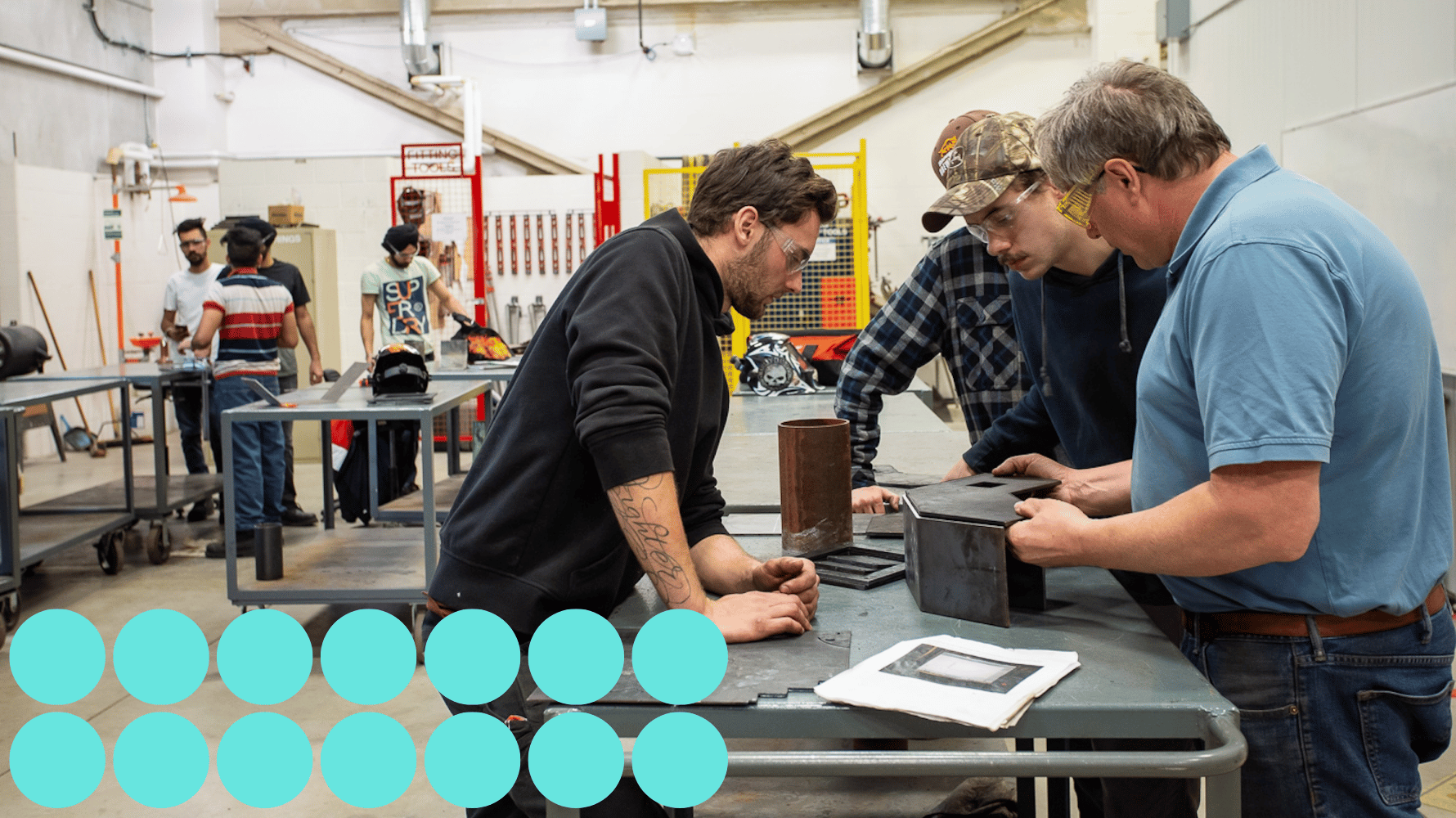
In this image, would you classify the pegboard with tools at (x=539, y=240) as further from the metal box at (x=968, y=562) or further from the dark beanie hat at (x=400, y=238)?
the metal box at (x=968, y=562)

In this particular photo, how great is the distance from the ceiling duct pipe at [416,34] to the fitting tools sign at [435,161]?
88cm

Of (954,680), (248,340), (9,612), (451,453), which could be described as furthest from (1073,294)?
(451,453)

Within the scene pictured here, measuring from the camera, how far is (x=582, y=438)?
131 cm

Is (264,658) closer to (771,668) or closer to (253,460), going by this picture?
(771,668)

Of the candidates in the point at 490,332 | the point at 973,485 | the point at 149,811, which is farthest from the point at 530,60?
the point at 973,485

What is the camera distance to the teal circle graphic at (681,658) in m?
1.12

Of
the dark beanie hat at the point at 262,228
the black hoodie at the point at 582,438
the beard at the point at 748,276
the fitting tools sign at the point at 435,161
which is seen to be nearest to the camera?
the black hoodie at the point at 582,438

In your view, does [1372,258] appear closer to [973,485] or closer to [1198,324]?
[1198,324]

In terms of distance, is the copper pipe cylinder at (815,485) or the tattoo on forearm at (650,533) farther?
the copper pipe cylinder at (815,485)

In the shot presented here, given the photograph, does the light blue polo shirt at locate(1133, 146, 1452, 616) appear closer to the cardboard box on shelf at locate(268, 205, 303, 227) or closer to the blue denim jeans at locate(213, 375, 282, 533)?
the blue denim jeans at locate(213, 375, 282, 533)

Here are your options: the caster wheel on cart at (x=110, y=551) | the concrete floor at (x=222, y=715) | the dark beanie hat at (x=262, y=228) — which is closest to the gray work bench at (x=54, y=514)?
the caster wheel on cart at (x=110, y=551)

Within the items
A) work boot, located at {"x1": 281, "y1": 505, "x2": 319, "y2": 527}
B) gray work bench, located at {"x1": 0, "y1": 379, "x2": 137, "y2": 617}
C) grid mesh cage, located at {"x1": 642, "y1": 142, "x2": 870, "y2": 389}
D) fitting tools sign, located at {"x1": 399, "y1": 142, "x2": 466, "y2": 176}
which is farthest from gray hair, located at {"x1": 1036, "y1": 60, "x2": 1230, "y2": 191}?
fitting tools sign, located at {"x1": 399, "y1": 142, "x2": 466, "y2": 176}

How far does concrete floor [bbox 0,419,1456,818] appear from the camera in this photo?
2504mm

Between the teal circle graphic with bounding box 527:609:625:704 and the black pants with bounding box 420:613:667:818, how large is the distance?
23cm
